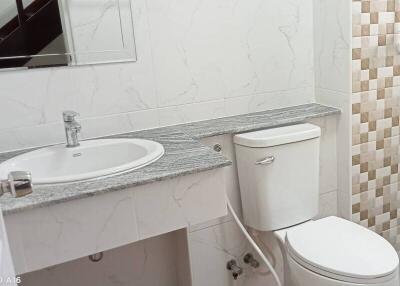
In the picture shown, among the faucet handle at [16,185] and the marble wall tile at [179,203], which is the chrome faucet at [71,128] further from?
the faucet handle at [16,185]

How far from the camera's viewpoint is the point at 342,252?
1307 millimetres

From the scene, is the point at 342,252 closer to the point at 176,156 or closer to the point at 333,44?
the point at 176,156

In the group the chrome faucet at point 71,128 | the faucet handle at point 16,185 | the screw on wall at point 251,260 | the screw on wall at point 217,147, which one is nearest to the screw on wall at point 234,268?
the screw on wall at point 251,260

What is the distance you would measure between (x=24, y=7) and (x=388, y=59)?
1.43 metres

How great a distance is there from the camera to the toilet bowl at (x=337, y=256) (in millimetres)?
1223

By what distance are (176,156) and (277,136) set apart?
1.49 feet

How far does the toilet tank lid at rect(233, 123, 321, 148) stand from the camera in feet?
4.76

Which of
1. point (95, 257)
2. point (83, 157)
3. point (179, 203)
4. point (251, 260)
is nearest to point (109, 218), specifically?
point (179, 203)

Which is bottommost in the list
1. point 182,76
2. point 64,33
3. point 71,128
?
point 71,128

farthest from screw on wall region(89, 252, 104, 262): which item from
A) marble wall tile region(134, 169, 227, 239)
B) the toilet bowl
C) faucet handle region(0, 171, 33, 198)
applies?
faucet handle region(0, 171, 33, 198)

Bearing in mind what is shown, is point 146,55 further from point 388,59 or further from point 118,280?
point 388,59

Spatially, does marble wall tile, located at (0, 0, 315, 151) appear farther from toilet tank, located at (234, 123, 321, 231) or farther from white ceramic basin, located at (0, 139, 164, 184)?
toilet tank, located at (234, 123, 321, 231)

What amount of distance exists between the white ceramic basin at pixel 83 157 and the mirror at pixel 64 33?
12.2 inches

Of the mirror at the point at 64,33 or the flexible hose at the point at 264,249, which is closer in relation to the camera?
the mirror at the point at 64,33
